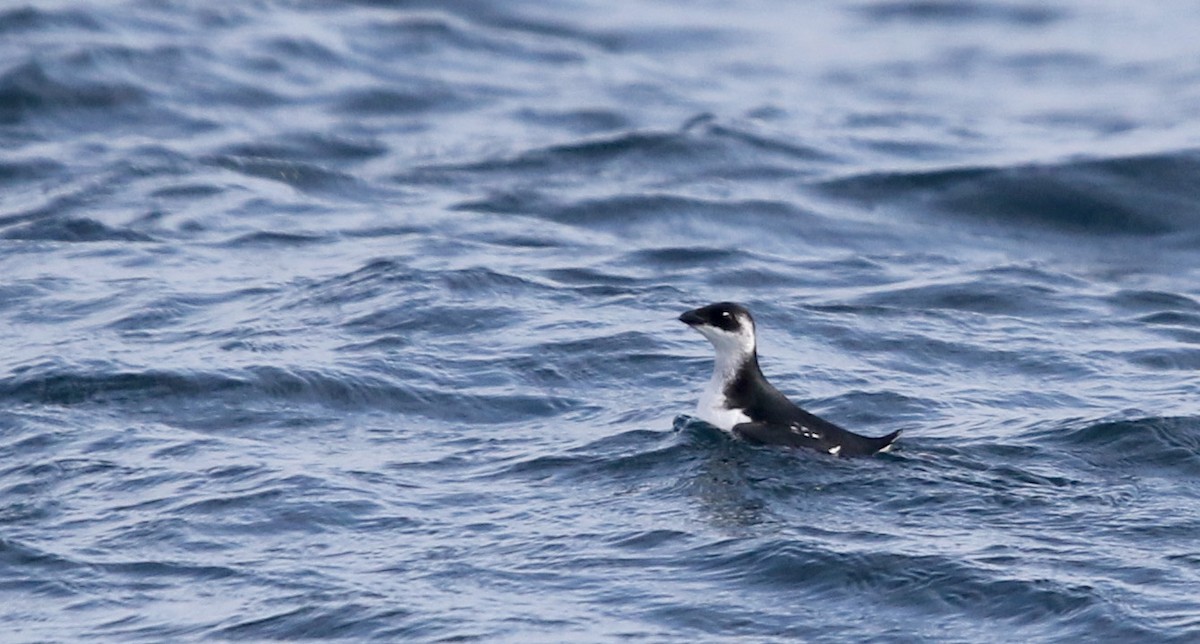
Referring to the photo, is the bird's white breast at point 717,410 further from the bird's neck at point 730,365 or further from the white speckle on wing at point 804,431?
the white speckle on wing at point 804,431

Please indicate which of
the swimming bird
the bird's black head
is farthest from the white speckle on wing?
the bird's black head

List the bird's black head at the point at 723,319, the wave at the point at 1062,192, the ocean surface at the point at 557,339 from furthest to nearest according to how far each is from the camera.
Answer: the wave at the point at 1062,192 → the bird's black head at the point at 723,319 → the ocean surface at the point at 557,339

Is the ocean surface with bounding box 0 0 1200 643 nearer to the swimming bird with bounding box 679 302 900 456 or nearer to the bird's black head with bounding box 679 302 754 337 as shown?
the swimming bird with bounding box 679 302 900 456

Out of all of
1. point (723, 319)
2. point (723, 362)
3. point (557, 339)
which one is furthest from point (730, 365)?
point (557, 339)

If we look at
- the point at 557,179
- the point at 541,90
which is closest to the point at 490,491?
the point at 557,179

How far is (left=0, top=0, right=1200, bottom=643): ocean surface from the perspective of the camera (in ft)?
37.9

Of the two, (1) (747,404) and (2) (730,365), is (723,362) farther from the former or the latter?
(1) (747,404)

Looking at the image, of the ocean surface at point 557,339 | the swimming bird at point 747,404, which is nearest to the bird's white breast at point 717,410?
the swimming bird at point 747,404

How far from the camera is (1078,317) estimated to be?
1862 cm

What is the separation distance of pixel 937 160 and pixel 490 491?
14.7 m

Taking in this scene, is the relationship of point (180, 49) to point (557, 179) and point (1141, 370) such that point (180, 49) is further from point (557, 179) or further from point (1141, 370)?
point (1141, 370)

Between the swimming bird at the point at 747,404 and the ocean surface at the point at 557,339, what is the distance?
13cm

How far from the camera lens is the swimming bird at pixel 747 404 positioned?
13336 mm

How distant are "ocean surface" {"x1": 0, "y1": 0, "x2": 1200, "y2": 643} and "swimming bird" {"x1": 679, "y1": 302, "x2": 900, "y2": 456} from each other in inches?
5.3
